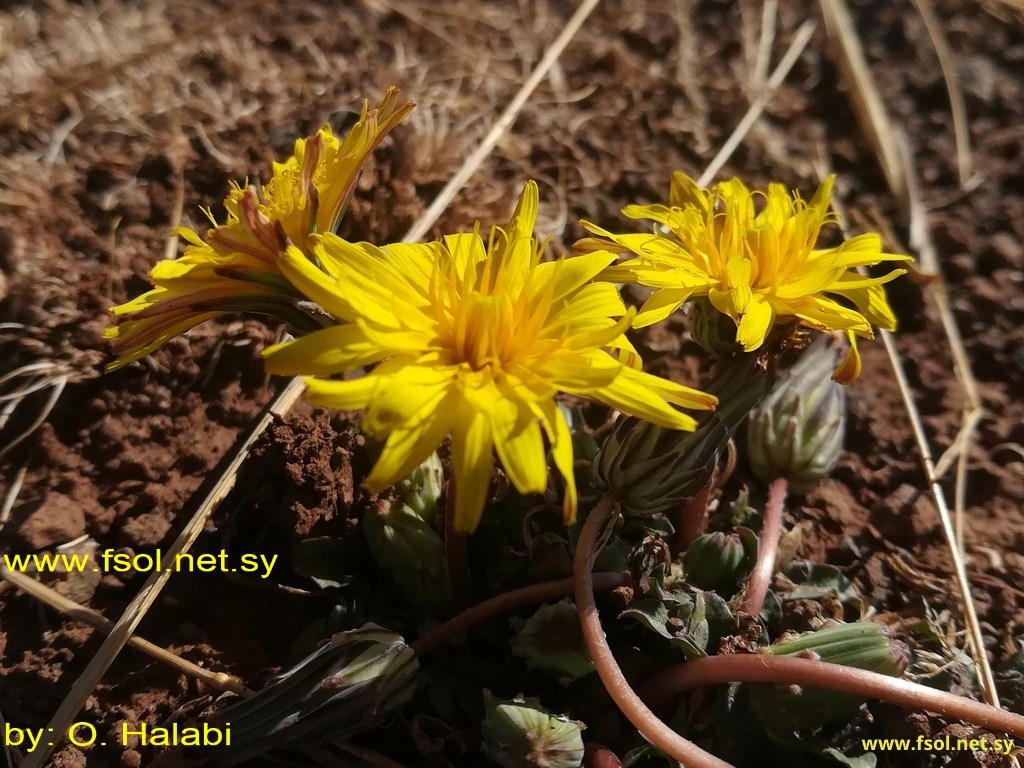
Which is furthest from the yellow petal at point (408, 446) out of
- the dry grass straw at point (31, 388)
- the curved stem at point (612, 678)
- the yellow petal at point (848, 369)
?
the dry grass straw at point (31, 388)

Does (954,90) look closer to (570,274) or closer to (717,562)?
(717,562)

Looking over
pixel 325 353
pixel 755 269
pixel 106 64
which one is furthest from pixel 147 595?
pixel 106 64

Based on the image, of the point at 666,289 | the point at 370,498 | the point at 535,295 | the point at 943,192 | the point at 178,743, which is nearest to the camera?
the point at 535,295

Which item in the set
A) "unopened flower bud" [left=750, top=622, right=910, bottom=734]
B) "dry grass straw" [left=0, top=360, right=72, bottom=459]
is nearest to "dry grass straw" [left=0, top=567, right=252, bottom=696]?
"dry grass straw" [left=0, top=360, right=72, bottom=459]

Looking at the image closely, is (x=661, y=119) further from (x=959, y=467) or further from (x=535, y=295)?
(x=535, y=295)

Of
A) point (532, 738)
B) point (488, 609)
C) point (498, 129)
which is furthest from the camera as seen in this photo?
point (498, 129)

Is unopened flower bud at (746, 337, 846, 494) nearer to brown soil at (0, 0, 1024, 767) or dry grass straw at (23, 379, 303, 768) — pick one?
brown soil at (0, 0, 1024, 767)

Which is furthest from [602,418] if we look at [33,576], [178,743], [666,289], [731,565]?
[33,576]
